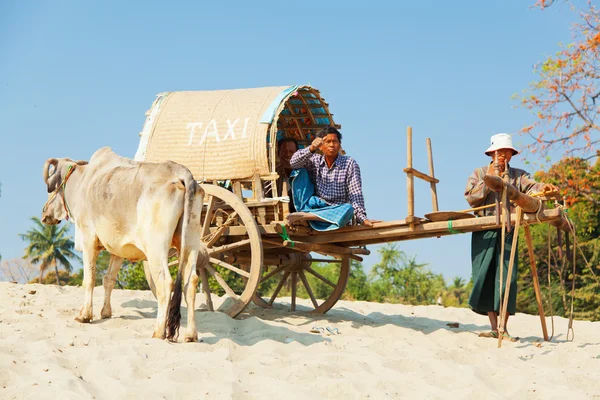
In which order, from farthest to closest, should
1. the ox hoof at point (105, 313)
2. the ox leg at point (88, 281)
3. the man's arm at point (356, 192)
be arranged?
the man's arm at point (356, 192)
the ox hoof at point (105, 313)
the ox leg at point (88, 281)

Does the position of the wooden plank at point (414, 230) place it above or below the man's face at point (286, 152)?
below

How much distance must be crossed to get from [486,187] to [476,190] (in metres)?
0.10

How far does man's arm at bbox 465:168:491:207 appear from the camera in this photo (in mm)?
6671

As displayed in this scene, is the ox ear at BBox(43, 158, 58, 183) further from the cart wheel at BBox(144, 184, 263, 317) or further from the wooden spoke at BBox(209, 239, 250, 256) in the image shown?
the wooden spoke at BBox(209, 239, 250, 256)

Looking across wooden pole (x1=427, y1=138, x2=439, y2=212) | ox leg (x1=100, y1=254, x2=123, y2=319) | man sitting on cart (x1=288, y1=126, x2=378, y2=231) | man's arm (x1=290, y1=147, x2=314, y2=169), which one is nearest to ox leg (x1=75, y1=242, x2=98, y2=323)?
ox leg (x1=100, y1=254, x2=123, y2=319)

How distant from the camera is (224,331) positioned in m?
6.21

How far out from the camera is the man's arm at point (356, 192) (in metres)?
7.03

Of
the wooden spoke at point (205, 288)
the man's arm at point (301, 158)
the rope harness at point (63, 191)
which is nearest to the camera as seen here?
the rope harness at point (63, 191)

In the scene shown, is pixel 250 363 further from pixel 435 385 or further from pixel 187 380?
pixel 435 385

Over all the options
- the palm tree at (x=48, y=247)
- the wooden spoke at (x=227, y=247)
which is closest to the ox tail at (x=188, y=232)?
the wooden spoke at (x=227, y=247)

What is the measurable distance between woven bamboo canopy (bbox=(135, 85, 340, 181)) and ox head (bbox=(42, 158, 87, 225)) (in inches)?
36.1

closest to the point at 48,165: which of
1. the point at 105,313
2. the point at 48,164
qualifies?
the point at 48,164

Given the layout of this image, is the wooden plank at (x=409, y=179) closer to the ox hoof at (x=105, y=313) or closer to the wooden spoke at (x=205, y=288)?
the wooden spoke at (x=205, y=288)

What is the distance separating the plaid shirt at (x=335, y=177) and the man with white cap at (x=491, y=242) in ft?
3.63
